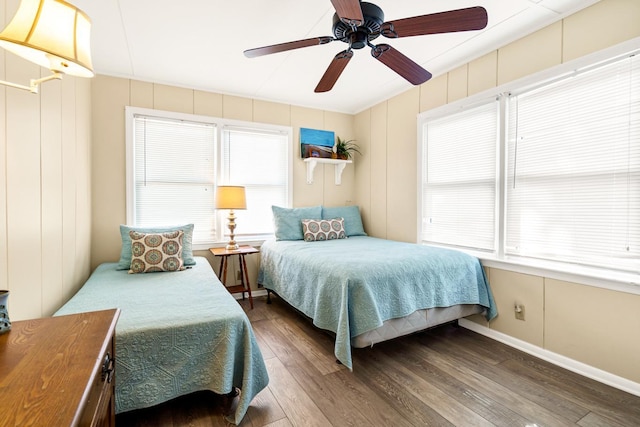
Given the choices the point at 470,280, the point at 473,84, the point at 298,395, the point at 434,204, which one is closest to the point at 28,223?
the point at 298,395

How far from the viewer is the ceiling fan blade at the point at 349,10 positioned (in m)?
1.30

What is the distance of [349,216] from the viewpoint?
159 inches

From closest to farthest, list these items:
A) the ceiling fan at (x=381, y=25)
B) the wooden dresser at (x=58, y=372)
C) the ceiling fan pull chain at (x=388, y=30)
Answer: the wooden dresser at (x=58, y=372), the ceiling fan at (x=381, y=25), the ceiling fan pull chain at (x=388, y=30)

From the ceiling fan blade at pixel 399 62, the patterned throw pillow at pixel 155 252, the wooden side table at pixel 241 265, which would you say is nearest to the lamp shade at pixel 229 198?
the wooden side table at pixel 241 265

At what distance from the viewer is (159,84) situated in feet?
10.8

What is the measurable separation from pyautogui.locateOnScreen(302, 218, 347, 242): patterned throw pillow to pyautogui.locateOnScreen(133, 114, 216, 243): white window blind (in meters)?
1.14

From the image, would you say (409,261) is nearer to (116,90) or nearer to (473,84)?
(473,84)

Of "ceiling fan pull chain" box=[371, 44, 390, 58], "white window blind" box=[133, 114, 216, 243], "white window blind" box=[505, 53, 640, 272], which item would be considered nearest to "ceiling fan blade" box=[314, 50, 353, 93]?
"ceiling fan pull chain" box=[371, 44, 390, 58]

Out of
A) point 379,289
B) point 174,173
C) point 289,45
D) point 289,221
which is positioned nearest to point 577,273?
point 379,289

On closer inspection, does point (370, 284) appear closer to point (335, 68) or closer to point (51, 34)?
point (335, 68)

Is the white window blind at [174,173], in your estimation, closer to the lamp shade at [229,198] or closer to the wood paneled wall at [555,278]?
the lamp shade at [229,198]

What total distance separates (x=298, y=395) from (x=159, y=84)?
3.39m

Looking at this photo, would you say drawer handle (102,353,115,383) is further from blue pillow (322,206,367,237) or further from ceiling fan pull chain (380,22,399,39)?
blue pillow (322,206,367,237)

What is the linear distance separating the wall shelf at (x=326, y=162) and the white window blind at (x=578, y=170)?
6.93 feet
